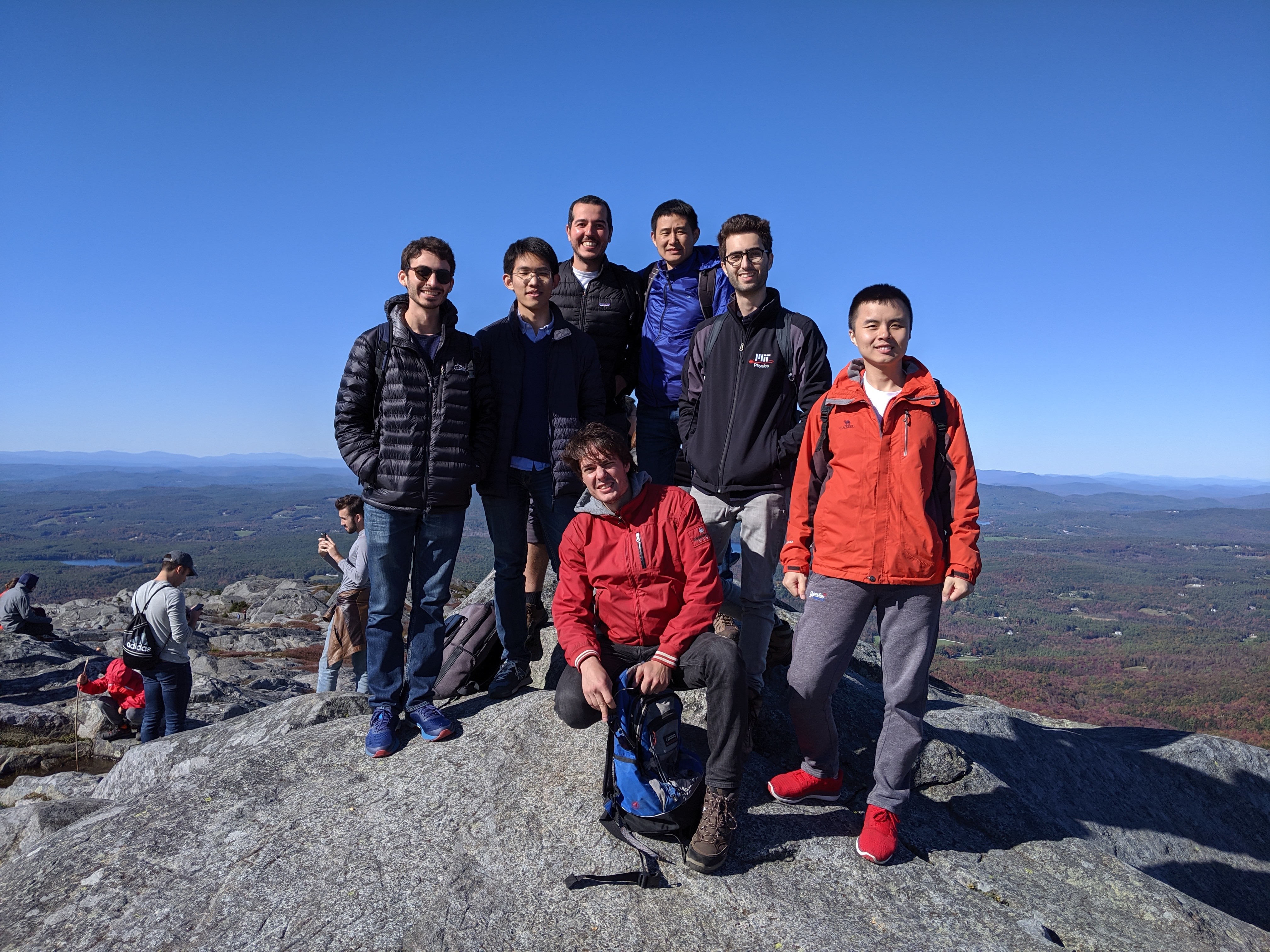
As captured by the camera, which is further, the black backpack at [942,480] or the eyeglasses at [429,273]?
the eyeglasses at [429,273]

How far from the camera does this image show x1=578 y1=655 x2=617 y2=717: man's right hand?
437cm

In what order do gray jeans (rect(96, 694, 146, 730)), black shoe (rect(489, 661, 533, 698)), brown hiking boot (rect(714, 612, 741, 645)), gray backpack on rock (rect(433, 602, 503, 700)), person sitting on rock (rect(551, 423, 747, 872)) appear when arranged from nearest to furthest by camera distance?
1. person sitting on rock (rect(551, 423, 747, 872))
2. brown hiking boot (rect(714, 612, 741, 645))
3. black shoe (rect(489, 661, 533, 698))
4. gray backpack on rock (rect(433, 602, 503, 700))
5. gray jeans (rect(96, 694, 146, 730))

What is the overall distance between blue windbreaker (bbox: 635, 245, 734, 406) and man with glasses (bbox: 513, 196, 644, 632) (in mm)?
224

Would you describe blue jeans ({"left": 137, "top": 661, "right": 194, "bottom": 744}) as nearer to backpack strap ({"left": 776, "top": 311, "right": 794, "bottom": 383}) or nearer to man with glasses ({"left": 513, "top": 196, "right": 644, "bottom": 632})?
man with glasses ({"left": 513, "top": 196, "right": 644, "bottom": 632})

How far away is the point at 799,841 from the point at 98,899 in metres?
4.41

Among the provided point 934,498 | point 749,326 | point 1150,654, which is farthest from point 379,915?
point 1150,654

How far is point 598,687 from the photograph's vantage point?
4379mm

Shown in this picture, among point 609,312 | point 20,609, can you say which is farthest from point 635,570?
point 20,609

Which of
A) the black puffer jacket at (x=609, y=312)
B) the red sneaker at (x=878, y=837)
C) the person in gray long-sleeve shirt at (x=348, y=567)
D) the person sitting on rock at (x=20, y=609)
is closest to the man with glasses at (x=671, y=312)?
the black puffer jacket at (x=609, y=312)

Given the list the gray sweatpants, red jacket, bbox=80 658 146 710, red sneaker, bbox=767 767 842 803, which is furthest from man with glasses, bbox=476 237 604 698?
red jacket, bbox=80 658 146 710

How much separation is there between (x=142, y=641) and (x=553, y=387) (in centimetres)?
748

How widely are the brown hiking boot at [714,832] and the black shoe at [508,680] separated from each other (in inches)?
122

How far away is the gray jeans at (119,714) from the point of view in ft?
37.2

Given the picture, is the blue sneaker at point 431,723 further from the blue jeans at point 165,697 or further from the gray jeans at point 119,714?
the gray jeans at point 119,714
